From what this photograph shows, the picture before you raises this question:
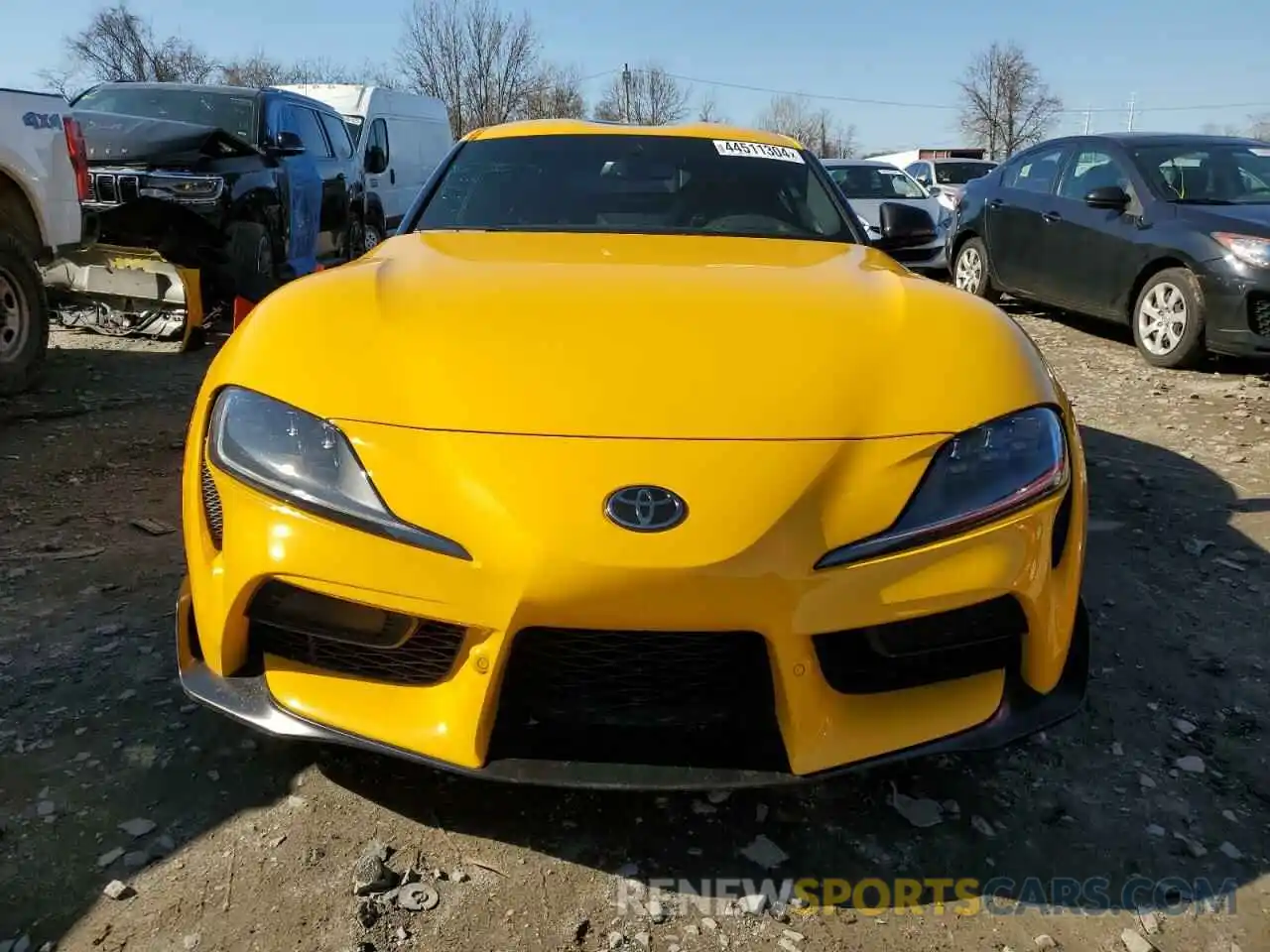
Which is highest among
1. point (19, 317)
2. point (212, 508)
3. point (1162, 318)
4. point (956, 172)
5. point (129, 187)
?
point (956, 172)

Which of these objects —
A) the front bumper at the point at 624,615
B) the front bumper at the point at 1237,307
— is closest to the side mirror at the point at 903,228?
the front bumper at the point at 624,615

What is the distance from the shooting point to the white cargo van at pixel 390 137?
11547 mm

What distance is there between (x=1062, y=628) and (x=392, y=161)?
1282cm

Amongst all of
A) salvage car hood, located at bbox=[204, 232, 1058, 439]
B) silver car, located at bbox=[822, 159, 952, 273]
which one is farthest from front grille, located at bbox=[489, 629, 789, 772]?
silver car, located at bbox=[822, 159, 952, 273]

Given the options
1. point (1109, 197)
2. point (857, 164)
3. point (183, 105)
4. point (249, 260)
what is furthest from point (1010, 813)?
point (857, 164)

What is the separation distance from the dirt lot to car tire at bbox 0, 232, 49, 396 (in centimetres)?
259

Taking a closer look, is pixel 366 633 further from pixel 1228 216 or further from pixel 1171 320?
pixel 1228 216

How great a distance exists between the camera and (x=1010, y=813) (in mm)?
2094

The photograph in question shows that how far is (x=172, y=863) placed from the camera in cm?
186

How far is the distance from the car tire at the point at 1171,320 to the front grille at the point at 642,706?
5.73 meters

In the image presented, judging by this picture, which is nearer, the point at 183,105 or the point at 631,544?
the point at 631,544

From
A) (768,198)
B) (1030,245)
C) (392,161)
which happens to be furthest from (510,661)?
(392,161)

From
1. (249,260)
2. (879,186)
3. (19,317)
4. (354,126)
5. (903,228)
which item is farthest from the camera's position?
(879,186)

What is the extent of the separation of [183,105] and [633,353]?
741 cm
